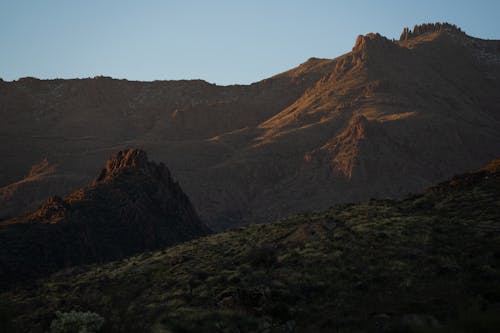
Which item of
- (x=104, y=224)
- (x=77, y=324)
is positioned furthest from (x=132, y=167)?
(x=77, y=324)

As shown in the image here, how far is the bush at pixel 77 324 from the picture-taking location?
20359 millimetres

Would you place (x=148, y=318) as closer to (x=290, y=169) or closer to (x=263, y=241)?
(x=263, y=241)

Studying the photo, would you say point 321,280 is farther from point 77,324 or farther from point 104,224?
point 104,224

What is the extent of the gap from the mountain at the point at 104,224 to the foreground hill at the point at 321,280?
12436mm

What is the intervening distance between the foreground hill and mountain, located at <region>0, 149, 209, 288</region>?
12.4 meters

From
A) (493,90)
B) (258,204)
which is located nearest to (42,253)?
(258,204)

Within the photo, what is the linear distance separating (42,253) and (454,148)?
369 feet

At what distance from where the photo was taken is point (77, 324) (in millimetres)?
20656

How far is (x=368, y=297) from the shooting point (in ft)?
71.5

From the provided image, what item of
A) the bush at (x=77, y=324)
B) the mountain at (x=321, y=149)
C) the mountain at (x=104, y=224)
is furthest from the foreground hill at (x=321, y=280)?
the mountain at (x=321, y=149)

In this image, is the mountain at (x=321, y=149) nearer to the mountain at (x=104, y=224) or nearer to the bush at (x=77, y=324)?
the mountain at (x=104, y=224)

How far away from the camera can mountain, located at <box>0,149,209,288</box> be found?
5181cm

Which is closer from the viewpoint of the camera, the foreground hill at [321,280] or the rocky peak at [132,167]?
the foreground hill at [321,280]

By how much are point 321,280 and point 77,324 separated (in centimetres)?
1018
